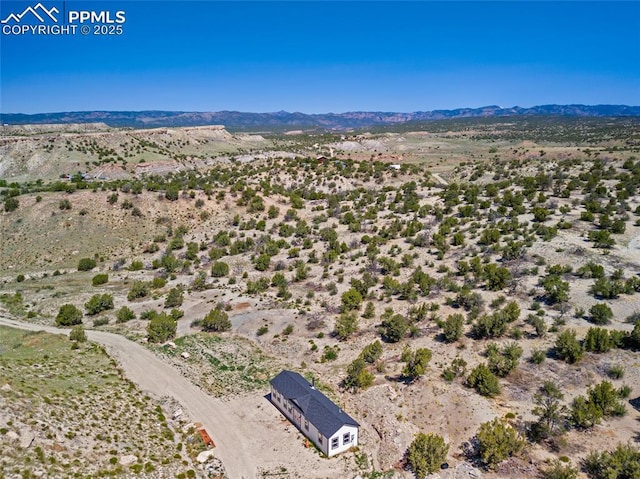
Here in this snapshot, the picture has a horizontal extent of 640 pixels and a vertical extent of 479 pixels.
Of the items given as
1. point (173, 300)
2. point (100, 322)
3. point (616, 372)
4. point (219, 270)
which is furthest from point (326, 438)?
point (219, 270)

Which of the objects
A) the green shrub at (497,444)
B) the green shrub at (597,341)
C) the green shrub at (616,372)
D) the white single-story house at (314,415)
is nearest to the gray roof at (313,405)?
the white single-story house at (314,415)

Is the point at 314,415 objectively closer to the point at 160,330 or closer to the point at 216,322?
the point at 216,322

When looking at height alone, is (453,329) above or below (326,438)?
above

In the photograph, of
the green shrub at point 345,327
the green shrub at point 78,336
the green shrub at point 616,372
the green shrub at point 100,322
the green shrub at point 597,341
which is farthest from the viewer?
the green shrub at point 100,322

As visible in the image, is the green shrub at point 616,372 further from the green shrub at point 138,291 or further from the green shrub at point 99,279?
the green shrub at point 99,279

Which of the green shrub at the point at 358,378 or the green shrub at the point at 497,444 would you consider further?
the green shrub at the point at 358,378

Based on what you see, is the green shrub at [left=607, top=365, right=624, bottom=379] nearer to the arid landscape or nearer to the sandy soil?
the arid landscape
